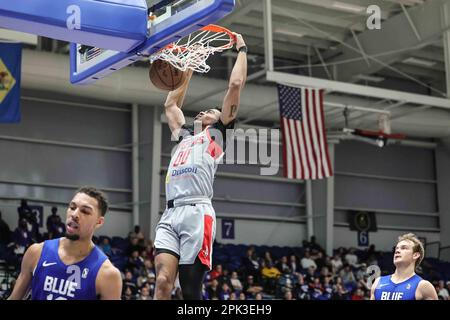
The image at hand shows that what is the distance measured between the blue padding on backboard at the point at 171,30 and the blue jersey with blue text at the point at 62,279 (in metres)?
2.39

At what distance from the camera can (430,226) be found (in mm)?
25125

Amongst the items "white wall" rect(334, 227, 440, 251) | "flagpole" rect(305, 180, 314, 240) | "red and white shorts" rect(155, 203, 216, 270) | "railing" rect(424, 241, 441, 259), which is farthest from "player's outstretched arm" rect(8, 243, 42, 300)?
"railing" rect(424, 241, 441, 259)

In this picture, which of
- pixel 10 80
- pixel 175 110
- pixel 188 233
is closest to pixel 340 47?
pixel 10 80

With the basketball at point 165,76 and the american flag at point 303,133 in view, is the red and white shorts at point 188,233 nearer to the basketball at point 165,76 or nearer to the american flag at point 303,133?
the basketball at point 165,76

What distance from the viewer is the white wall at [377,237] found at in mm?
23516

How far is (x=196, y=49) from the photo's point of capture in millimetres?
7148

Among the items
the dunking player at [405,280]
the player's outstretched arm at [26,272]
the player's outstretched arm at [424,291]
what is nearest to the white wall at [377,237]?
the dunking player at [405,280]

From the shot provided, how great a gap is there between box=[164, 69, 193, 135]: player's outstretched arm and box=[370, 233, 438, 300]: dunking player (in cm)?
221

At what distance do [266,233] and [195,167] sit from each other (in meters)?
16.5

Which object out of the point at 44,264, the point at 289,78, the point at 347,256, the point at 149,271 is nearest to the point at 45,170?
the point at 149,271

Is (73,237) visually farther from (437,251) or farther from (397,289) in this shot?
(437,251)

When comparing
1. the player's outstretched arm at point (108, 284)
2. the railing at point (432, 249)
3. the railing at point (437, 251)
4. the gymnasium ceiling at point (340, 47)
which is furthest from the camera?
the railing at point (432, 249)

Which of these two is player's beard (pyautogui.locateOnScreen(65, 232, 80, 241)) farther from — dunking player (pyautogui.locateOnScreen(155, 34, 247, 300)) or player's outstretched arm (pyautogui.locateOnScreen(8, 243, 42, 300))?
dunking player (pyautogui.locateOnScreen(155, 34, 247, 300))
